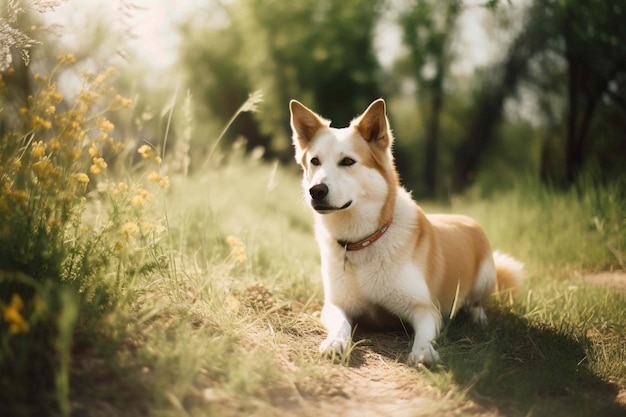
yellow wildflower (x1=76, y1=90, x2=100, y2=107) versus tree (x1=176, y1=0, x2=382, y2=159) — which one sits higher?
tree (x1=176, y1=0, x2=382, y2=159)

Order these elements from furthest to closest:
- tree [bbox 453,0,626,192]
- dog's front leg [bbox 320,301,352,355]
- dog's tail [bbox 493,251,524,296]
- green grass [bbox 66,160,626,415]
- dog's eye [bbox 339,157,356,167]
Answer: tree [bbox 453,0,626,192] < dog's tail [bbox 493,251,524,296] < dog's eye [bbox 339,157,356,167] < dog's front leg [bbox 320,301,352,355] < green grass [bbox 66,160,626,415]

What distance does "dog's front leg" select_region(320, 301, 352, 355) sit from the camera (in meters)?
2.87

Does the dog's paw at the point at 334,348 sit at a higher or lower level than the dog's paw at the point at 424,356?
lower

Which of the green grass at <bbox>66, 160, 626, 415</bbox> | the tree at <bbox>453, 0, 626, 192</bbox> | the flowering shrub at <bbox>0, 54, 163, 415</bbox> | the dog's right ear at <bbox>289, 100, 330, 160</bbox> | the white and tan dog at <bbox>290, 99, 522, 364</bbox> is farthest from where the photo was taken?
the tree at <bbox>453, 0, 626, 192</bbox>

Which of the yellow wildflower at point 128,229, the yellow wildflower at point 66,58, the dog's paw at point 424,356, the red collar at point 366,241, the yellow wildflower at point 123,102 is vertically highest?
the yellow wildflower at point 66,58

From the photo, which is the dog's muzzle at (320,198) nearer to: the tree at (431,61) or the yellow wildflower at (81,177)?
the yellow wildflower at (81,177)

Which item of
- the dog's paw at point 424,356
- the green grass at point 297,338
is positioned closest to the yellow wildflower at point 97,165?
the green grass at point 297,338

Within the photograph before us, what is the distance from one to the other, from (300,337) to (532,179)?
16.7ft

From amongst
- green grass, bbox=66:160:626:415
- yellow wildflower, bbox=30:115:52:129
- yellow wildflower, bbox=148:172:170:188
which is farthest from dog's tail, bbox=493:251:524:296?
yellow wildflower, bbox=30:115:52:129

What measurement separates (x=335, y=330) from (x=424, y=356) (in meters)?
0.57

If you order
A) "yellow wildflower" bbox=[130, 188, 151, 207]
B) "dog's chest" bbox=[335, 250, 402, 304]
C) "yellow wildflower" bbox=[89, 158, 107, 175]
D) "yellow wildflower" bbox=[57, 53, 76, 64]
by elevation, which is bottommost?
"dog's chest" bbox=[335, 250, 402, 304]

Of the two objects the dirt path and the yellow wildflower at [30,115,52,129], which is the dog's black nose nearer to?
the dirt path

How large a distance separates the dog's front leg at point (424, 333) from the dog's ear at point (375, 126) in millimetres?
1144

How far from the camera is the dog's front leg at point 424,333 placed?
2768 mm
